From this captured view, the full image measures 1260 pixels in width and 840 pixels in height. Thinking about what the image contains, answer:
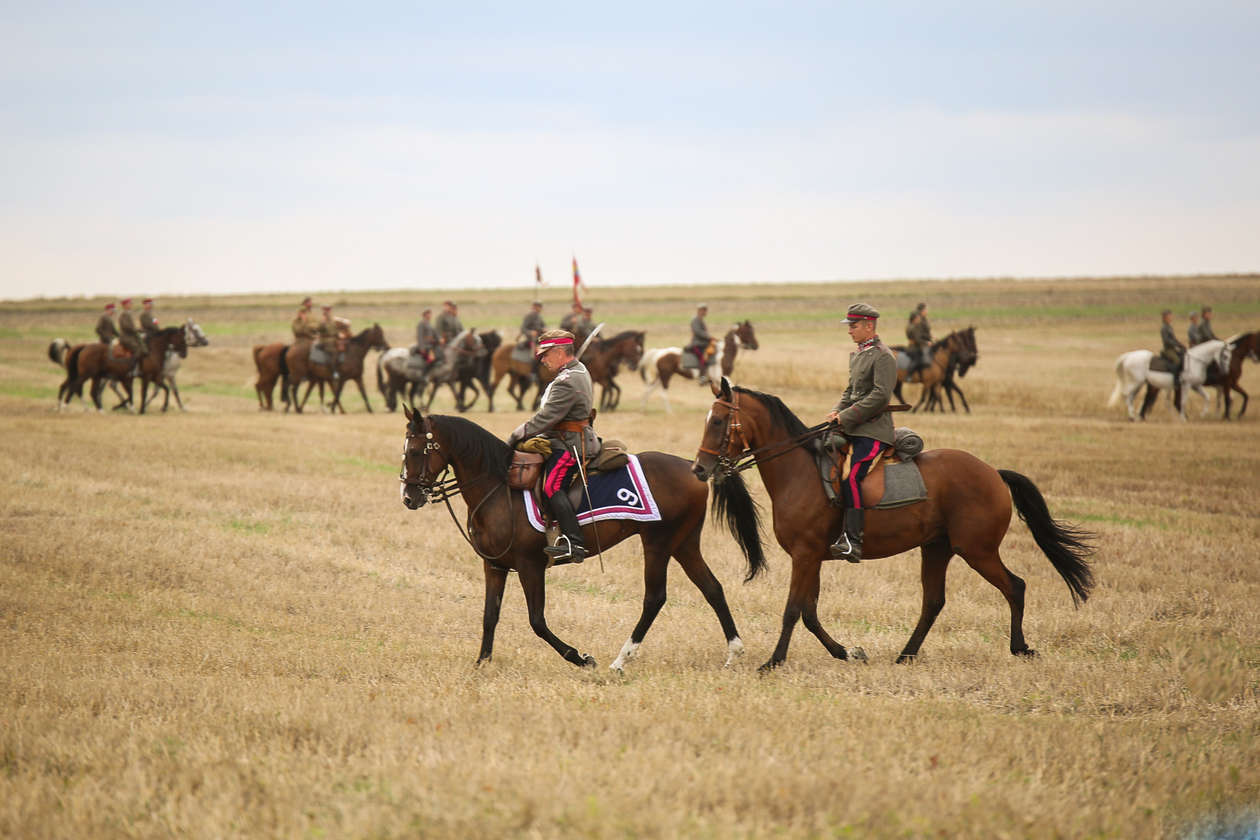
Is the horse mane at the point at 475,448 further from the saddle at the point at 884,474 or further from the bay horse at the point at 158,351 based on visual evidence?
the bay horse at the point at 158,351

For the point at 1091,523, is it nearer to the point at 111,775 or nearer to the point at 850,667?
the point at 850,667

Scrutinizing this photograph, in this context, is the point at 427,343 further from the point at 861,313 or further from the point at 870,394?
the point at 870,394

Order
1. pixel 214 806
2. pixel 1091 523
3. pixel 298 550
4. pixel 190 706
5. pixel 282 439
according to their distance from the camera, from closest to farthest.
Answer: pixel 214 806 < pixel 190 706 < pixel 298 550 < pixel 1091 523 < pixel 282 439

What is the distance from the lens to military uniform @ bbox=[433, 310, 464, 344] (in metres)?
30.8

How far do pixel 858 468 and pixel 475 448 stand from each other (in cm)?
→ 286

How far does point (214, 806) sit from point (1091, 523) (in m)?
11.9

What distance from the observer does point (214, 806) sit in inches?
189

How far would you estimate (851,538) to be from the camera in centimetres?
805

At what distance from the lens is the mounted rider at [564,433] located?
26.0ft

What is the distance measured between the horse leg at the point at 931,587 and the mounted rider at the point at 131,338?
79.8ft

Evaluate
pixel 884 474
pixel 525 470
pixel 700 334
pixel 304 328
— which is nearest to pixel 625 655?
pixel 525 470

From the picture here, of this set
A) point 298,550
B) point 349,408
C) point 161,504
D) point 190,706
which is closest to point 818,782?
point 190,706

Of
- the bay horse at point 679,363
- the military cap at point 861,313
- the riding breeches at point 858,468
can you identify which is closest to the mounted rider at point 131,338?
the bay horse at point 679,363

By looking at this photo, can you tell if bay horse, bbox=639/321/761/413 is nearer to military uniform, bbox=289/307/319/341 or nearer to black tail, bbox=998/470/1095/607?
military uniform, bbox=289/307/319/341
